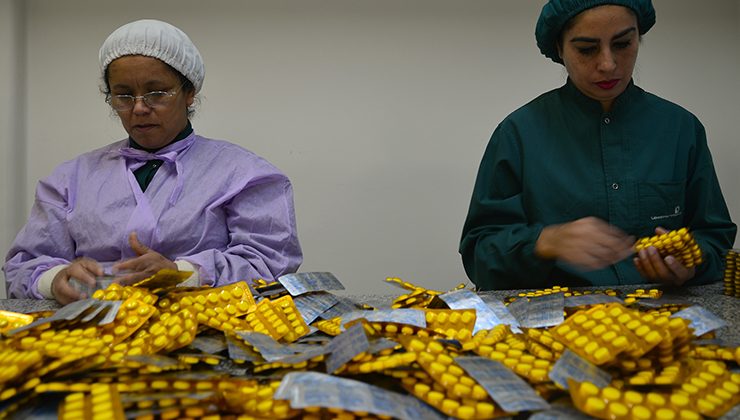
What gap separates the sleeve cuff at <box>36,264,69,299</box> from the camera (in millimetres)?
1327

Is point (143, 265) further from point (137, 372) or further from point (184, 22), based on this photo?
point (184, 22)

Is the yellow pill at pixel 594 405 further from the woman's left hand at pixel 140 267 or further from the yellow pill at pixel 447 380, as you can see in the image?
the woman's left hand at pixel 140 267

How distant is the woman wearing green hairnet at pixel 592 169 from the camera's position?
4.59 ft

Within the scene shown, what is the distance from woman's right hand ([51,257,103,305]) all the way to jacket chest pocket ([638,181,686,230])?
1.26 m

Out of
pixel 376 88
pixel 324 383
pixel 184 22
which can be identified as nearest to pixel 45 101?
pixel 184 22

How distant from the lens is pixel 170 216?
1.50 m

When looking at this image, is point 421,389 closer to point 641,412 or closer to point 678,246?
point 641,412

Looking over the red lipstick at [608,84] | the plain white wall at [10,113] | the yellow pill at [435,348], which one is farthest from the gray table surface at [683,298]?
the plain white wall at [10,113]

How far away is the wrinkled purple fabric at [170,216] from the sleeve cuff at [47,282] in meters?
0.06

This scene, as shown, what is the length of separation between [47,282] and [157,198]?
12.9 inches

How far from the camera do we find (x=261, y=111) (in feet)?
8.23

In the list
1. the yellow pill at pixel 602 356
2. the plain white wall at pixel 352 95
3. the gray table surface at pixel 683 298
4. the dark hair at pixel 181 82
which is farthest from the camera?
the plain white wall at pixel 352 95

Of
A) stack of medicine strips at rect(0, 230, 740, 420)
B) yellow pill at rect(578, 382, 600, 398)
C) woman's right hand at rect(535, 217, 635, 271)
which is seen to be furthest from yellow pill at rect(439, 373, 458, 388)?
woman's right hand at rect(535, 217, 635, 271)

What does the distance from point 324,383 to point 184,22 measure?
2.20 meters
